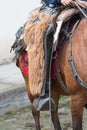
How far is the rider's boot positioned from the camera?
4.23 metres

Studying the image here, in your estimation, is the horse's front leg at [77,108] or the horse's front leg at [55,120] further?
the horse's front leg at [55,120]

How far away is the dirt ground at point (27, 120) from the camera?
583 cm

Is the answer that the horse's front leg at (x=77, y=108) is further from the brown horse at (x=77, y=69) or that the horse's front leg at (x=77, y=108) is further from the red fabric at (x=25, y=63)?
the red fabric at (x=25, y=63)

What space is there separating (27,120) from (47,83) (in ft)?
6.27

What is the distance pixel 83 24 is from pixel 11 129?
226cm

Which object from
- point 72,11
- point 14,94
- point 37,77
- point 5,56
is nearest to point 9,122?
point 14,94

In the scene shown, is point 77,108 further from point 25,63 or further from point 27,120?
point 27,120

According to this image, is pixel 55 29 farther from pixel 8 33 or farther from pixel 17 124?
pixel 8 33

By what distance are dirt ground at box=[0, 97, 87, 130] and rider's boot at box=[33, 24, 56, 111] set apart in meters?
1.18

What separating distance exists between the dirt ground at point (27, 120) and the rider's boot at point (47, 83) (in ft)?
3.86

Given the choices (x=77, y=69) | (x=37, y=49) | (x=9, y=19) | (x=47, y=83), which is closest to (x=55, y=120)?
(x=47, y=83)

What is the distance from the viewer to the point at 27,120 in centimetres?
617

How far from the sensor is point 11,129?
19.0ft

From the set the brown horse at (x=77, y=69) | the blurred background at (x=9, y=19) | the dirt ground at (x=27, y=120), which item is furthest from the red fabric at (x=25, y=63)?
the blurred background at (x=9, y=19)
